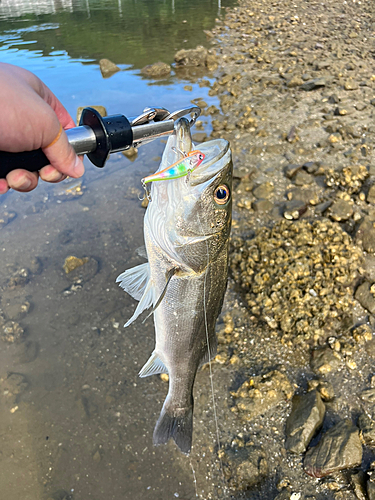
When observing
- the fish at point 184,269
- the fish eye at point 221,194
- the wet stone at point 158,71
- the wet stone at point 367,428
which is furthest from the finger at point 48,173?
the wet stone at point 158,71

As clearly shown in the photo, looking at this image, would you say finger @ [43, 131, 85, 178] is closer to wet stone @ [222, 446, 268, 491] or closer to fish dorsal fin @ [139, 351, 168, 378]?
fish dorsal fin @ [139, 351, 168, 378]

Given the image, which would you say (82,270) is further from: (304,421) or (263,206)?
(304,421)

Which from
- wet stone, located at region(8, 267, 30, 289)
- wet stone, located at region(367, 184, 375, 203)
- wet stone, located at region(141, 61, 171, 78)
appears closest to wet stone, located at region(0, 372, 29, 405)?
wet stone, located at region(8, 267, 30, 289)

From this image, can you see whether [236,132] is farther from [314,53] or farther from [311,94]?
[314,53]

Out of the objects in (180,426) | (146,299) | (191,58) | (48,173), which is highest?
(48,173)

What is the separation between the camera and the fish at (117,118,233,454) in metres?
2.40

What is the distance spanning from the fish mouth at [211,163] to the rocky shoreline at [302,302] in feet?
7.22

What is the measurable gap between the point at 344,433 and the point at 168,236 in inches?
Answer: 89.9

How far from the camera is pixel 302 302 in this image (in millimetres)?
4070

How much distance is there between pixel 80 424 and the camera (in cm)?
358

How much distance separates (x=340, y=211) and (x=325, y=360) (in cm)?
235

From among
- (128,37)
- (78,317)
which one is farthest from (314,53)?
(78,317)

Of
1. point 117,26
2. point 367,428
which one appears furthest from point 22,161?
point 117,26

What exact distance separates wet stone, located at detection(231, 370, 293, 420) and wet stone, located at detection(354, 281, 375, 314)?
135 cm
